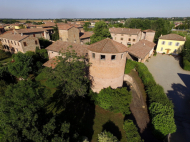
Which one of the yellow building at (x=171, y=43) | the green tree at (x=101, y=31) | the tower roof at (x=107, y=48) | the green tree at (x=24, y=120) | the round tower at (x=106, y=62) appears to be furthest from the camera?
the yellow building at (x=171, y=43)

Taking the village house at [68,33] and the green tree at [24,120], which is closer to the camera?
the green tree at [24,120]

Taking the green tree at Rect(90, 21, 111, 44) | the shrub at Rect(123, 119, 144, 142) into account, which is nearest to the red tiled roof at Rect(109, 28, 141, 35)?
the green tree at Rect(90, 21, 111, 44)

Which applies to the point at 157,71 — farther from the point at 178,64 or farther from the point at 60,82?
the point at 60,82

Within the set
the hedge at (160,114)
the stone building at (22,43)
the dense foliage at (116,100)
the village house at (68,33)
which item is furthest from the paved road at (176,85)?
the stone building at (22,43)

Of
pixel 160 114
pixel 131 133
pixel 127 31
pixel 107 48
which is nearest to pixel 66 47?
pixel 107 48

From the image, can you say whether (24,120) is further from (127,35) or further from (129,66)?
(127,35)

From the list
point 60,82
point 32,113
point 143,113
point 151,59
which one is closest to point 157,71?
point 151,59

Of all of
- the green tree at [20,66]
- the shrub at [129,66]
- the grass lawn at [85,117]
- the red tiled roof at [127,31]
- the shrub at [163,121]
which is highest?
the red tiled roof at [127,31]

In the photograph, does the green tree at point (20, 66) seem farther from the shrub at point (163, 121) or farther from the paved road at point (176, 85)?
the paved road at point (176, 85)
